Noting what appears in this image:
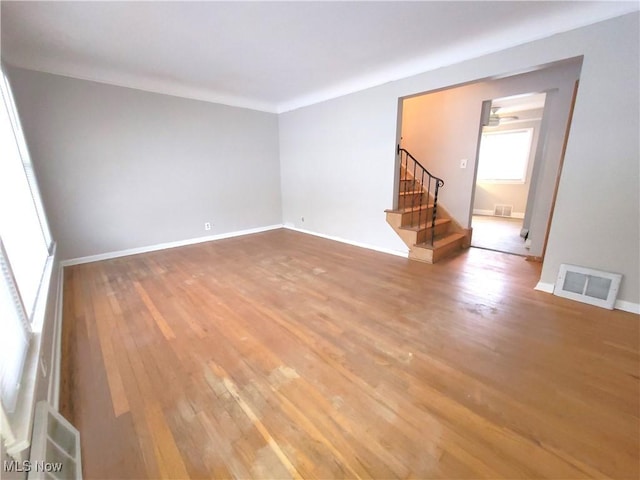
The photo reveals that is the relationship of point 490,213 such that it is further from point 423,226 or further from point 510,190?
point 423,226

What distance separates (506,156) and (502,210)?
1.45 m

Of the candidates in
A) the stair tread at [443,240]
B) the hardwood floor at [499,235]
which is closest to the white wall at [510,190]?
the hardwood floor at [499,235]

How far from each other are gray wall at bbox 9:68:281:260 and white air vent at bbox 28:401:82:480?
10.7ft

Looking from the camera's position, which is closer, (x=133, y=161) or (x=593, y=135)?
(x=593, y=135)

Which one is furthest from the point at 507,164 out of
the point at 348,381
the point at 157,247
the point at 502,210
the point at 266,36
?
the point at 157,247

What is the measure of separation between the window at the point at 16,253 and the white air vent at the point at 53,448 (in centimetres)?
16

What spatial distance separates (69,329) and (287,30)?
323cm

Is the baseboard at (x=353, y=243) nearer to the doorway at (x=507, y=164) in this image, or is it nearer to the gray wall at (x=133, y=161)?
the gray wall at (x=133, y=161)

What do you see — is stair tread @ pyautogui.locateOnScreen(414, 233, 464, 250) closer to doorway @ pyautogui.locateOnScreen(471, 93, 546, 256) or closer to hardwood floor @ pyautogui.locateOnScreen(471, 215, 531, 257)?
hardwood floor @ pyautogui.locateOnScreen(471, 215, 531, 257)

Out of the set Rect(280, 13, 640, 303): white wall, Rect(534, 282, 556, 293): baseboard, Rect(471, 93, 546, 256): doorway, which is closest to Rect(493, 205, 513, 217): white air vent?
Rect(471, 93, 546, 256): doorway

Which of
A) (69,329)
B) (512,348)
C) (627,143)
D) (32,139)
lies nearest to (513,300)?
(512,348)

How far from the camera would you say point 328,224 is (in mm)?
4848

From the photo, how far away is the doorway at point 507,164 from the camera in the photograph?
6068mm

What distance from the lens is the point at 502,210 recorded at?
7020mm
